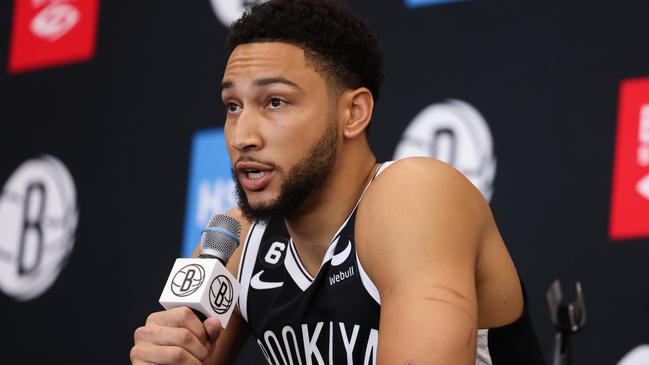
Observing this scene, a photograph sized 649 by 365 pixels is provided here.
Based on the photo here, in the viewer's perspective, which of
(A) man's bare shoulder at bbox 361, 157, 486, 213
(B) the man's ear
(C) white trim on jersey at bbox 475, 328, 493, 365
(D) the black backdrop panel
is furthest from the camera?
(D) the black backdrop panel

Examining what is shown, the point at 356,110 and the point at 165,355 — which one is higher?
the point at 356,110

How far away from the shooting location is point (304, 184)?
121cm

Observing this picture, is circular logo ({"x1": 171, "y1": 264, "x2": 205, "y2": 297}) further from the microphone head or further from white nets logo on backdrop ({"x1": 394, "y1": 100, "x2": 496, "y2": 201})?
white nets logo on backdrop ({"x1": 394, "y1": 100, "x2": 496, "y2": 201})

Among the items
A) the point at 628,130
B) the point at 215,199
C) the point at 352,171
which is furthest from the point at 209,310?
the point at 215,199

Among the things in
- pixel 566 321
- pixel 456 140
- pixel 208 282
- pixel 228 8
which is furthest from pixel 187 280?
pixel 228 8

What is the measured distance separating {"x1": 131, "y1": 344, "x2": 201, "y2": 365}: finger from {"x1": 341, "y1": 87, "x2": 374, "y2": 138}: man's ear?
1.38 ft

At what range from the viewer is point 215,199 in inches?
81.1

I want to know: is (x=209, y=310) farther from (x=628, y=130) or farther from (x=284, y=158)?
(x=628, y=130)

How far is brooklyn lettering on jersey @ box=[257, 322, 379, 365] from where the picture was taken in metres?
1.14

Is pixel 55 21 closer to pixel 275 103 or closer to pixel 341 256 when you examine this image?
pixel 275 103

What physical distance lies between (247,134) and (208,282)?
263mm

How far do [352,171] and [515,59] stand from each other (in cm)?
61

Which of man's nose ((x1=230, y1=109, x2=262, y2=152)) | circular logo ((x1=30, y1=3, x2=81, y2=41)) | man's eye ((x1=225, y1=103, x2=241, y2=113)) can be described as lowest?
man's nose ((x1=230, y1=109, x2=262, y2=152))

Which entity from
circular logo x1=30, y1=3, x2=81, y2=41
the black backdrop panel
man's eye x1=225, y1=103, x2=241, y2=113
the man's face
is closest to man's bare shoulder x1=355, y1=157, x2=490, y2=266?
the man's face
